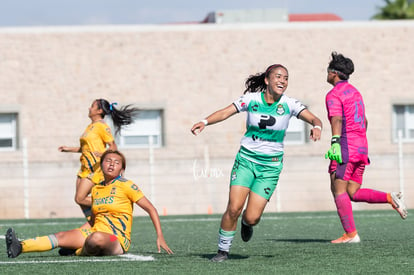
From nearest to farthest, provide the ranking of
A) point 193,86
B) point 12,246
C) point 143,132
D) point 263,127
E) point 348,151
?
point 12,246, point 263,127, point 348,151, point 143,132, point 193,86

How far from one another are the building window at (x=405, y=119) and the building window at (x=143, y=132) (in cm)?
646

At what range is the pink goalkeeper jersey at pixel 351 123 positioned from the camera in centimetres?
1027

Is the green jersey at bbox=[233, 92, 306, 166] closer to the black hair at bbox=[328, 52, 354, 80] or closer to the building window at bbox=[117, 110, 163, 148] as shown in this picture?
the black hair at bbox=[328, 52, 354, 80]

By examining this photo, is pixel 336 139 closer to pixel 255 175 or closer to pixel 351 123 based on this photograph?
pixel 351 123

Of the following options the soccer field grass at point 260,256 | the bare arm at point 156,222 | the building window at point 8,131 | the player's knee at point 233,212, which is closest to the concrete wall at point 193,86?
the building window at point 8,131

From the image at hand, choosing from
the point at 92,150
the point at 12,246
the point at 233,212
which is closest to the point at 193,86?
the point at 92,150

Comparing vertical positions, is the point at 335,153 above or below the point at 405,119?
below

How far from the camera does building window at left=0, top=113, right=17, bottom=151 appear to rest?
24.2 metres

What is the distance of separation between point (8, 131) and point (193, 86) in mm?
5034

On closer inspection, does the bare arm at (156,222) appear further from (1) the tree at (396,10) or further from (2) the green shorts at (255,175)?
(1) the tree at (396,10)

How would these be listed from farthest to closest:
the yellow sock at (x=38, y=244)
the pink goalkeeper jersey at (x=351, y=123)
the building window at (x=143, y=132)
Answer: the building window at (x=143, y=132)
the pink goalkeeper jersey at (x=351, y=123)
the yellow sock at (x=38, y=244)

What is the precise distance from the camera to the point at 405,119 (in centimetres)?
2531

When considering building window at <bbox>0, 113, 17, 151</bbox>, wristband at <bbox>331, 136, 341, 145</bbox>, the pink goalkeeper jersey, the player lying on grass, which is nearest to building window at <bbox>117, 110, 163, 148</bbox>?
building window at <bbox>0, 113, 17, 151</bbox>

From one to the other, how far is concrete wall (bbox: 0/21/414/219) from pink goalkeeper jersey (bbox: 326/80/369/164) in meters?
12.1
